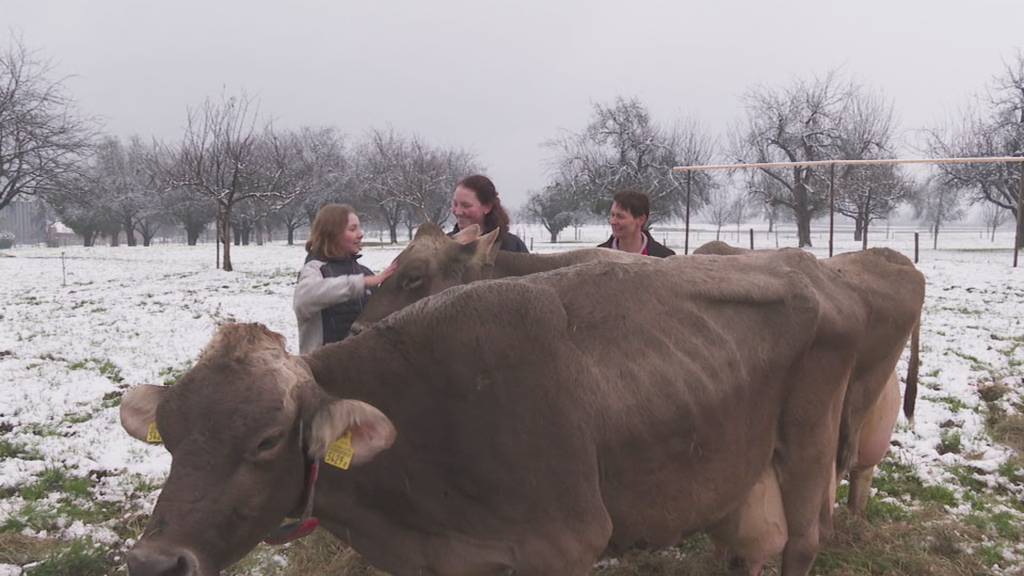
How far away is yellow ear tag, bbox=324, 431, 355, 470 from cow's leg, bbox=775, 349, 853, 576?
229cm

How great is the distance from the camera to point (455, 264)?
5.11 meters

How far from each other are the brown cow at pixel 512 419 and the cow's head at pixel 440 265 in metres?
1.88

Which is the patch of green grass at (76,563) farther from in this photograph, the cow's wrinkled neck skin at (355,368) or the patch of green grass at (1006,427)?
the patch of green grass at (1006,427)

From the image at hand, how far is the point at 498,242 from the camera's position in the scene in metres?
5.28

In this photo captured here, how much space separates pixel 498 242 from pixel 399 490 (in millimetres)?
2911

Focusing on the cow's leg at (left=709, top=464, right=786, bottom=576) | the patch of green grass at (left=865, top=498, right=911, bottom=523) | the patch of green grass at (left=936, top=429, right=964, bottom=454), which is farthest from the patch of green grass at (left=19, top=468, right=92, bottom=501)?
the patch of green grass at (left=936, top=429, right=964, bottom=454)

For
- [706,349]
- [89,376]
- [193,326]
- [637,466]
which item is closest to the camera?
[637,466]

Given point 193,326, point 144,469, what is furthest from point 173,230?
point 144,469

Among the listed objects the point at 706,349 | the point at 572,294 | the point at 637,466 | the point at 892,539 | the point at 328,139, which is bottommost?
the point at 892,539

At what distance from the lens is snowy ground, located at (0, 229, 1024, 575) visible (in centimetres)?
486

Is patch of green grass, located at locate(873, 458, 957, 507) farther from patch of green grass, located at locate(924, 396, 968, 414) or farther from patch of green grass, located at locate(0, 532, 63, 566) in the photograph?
patch of green grass, located at locate(0, 532, 63, 566)

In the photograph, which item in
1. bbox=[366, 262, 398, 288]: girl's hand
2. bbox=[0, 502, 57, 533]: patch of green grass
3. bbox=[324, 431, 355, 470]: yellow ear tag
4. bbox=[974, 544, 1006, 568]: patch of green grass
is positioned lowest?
bbox=[974, 544, 1006, 568]: patch of green grass

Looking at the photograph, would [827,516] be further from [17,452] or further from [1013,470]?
[17,452]

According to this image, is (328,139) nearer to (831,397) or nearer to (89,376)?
(89,376)
